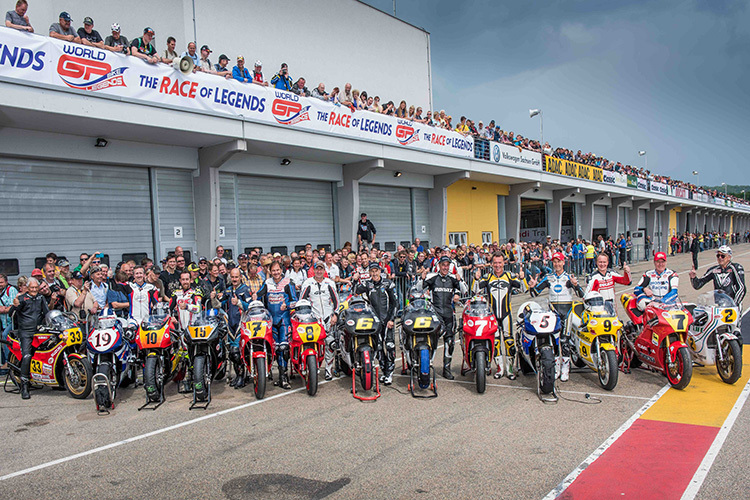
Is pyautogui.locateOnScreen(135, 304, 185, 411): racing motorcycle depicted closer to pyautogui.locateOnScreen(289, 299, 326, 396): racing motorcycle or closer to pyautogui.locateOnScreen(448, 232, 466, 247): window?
pyautogui.locateOnScreen(289, 299, 326, 396): racing motorcycle

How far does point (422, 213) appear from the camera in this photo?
22766mm

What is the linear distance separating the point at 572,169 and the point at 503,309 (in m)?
24.2

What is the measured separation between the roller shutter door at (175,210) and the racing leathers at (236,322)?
5.43 m

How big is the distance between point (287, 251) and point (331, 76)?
7738 mm

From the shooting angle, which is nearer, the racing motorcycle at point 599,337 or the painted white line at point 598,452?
the painted white line at point 598,452

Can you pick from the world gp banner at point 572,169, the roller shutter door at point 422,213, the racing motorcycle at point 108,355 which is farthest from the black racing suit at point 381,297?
the world gp banner at point 572,169

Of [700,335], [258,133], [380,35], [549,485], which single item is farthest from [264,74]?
[549,485]

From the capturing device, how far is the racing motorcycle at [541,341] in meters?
6.74

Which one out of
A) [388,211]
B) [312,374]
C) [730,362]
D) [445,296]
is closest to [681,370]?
[730,362]

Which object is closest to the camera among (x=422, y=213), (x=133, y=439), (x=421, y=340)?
(x=133, y=439)

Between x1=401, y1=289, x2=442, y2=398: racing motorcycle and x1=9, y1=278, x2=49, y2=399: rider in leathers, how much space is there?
5562 mm

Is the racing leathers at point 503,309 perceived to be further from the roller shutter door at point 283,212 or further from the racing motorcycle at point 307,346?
the roller shutter door at point 283,212

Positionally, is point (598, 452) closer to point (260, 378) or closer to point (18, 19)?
point (260, 378)

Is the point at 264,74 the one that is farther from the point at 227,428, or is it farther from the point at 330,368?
the point at 227,428
